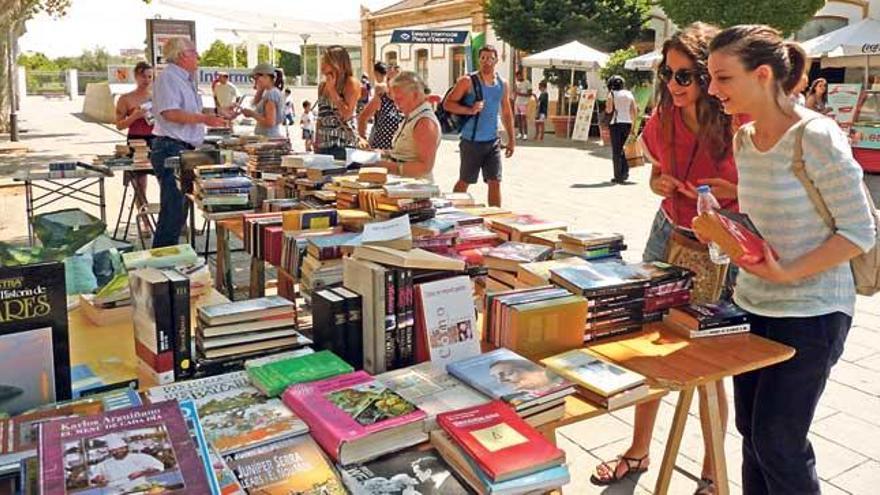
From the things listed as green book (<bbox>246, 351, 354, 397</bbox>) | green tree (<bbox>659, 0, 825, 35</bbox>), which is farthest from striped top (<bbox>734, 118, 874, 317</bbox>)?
green tree (<bbox>659, 0, 825, 35</bbox>)

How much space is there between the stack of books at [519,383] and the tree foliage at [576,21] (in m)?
19.8

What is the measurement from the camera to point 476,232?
9.62 feet

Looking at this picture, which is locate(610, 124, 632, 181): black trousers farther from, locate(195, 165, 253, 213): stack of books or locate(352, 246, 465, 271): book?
locate(352, 246, 465, 271): book

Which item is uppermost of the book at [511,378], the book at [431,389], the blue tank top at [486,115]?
the blue tank top at [486,115]

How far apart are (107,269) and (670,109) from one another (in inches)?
92.1

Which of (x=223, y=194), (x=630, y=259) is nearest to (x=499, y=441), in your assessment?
(x=223, y=194)

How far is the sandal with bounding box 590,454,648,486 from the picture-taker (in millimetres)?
2803

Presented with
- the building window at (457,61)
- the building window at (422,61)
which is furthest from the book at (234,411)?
the building window at (422,61)

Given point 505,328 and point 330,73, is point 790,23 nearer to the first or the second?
point 330,73

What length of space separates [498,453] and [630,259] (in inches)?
185

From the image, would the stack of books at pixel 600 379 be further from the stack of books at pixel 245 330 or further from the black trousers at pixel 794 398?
the stack of books at pixel 245 330

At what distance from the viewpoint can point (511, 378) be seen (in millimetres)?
1771

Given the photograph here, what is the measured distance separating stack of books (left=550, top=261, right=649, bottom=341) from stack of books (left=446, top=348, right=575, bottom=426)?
332 mm

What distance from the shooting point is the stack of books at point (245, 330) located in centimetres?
188
